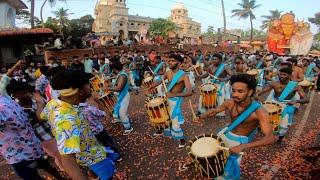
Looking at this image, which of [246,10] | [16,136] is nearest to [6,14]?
[16,136]

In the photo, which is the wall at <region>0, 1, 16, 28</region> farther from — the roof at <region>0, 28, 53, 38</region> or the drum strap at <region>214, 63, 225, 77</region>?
the drum strap at <region>214, 63, 225, 77</region>

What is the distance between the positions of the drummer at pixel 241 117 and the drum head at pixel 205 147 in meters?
0.20

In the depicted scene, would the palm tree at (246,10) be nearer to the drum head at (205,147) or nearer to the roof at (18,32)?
the roof at (18,32)

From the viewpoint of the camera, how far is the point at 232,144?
4.11 meters

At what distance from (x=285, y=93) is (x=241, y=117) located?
9.00 feet

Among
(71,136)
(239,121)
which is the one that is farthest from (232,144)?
(71,136)

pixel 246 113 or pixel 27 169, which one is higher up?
pixel 246 113

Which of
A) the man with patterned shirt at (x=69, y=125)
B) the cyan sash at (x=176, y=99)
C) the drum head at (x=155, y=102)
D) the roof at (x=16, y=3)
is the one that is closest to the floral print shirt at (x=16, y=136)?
the man with patterned shirt at (x=69, y=125)

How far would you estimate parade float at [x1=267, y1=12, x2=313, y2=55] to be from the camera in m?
26.8

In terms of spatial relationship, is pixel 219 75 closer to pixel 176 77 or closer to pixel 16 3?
pixel 176 77

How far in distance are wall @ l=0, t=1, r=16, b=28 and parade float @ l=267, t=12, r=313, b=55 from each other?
21.9 m

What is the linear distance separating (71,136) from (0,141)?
1.68 meters

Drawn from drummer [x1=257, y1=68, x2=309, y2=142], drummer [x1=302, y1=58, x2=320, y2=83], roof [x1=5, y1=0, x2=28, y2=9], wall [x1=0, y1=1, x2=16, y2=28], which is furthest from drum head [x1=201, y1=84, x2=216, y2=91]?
roof [x1=5, y1=0, x2=28, y2=9]

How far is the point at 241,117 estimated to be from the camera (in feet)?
12.7
